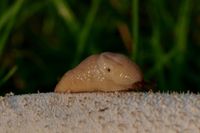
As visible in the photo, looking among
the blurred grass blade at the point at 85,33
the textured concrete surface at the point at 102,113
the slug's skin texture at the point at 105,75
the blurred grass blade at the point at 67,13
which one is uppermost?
the blurred grass blade at the point at 67,13

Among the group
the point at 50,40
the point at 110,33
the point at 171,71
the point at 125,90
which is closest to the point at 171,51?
the point at 171,71

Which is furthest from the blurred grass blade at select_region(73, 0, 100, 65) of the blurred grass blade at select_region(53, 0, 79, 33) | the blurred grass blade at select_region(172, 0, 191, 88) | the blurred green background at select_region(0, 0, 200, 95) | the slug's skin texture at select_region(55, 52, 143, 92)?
the slug's skin texture at select_region(55, 52, 143, 92)

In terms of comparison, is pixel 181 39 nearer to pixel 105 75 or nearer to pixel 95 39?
pixel 95 39

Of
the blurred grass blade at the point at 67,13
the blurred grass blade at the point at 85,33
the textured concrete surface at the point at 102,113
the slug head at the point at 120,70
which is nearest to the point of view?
the textured concrete surface at the point at 102,113

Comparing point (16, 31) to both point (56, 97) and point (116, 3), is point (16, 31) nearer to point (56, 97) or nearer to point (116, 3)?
point (116, 3)

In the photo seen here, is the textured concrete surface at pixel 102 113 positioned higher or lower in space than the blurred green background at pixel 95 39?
lower

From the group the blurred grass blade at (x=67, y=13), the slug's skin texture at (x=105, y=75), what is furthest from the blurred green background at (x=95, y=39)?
the slug's skin texture at (x=105, y=75)

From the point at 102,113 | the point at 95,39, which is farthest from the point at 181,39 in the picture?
the point at 102,113

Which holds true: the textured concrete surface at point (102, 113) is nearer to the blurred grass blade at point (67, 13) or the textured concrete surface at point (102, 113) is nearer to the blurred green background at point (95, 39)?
the blurred green background at point (95, 39)
